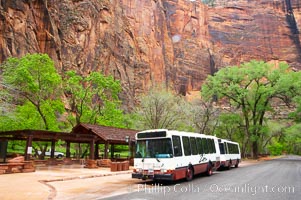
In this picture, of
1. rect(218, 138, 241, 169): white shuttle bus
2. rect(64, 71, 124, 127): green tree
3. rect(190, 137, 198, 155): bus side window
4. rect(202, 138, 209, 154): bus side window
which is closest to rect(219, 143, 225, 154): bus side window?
rect(218, 138, 241, 169): white shuttle bus

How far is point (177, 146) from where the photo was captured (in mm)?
14234

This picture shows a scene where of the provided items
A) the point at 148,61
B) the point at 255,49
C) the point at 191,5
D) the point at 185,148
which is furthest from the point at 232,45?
the point at 185,148

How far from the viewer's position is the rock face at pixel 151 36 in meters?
47.4

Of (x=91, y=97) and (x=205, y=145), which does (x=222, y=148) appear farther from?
(x=91, y=97)

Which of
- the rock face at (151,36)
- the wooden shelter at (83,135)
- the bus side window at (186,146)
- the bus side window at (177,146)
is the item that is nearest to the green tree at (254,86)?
the wooden shelter at (83,135)

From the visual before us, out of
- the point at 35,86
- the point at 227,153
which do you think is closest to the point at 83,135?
the point at 35,86

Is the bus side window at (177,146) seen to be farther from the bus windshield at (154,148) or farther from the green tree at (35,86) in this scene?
the green tree at (35,86)

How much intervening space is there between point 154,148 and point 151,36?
70953 millimetres

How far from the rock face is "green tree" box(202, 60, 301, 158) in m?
24.2

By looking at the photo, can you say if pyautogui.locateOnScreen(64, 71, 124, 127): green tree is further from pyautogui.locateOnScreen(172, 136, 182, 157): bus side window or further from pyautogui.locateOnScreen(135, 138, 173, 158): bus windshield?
pyautogui.locateOnScreen(172, 136, 182, 157): bus side window

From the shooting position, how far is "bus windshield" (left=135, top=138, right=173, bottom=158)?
542 inches

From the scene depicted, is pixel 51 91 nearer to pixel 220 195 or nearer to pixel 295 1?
pixel 220 195

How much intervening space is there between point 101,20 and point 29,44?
856 inches

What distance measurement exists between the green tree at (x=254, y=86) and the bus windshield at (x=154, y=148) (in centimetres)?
3006
